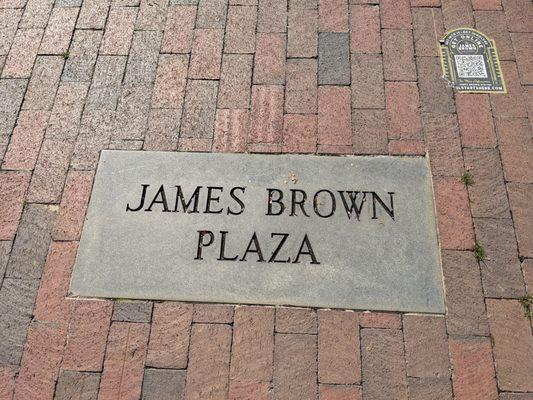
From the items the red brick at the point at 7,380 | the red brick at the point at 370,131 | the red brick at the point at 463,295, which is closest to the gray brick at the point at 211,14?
the red brick at the point at 370,131

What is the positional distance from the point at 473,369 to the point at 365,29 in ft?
8.80

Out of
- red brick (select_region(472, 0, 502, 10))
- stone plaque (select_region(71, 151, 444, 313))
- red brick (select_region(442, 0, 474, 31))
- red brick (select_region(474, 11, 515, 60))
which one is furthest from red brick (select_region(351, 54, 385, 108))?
red brick (select_region(472, 0, 502, 10))

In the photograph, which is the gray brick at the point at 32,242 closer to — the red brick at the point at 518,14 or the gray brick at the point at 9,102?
the gray brick at the point at 9,102

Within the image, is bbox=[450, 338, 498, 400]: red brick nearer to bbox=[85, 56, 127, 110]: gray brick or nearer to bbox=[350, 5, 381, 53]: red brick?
bbox=[350, 5, 381, 53]: red brick

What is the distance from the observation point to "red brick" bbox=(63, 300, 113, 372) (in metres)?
3.05

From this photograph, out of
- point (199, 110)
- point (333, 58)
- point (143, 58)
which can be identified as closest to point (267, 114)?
point (199, 110)

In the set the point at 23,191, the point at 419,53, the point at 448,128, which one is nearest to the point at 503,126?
the point at 448,128

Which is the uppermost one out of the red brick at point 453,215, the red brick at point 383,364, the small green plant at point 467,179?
the small green plant at point 467,179

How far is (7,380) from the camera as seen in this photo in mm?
3033

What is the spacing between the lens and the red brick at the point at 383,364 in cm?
292

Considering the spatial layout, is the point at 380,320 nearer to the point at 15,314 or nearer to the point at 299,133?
the point at 299,133

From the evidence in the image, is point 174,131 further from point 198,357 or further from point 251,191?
point 198,357

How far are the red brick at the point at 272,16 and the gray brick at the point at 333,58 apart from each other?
1.15 ft

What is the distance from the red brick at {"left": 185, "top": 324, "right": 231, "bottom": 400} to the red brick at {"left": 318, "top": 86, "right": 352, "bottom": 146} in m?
1.51
